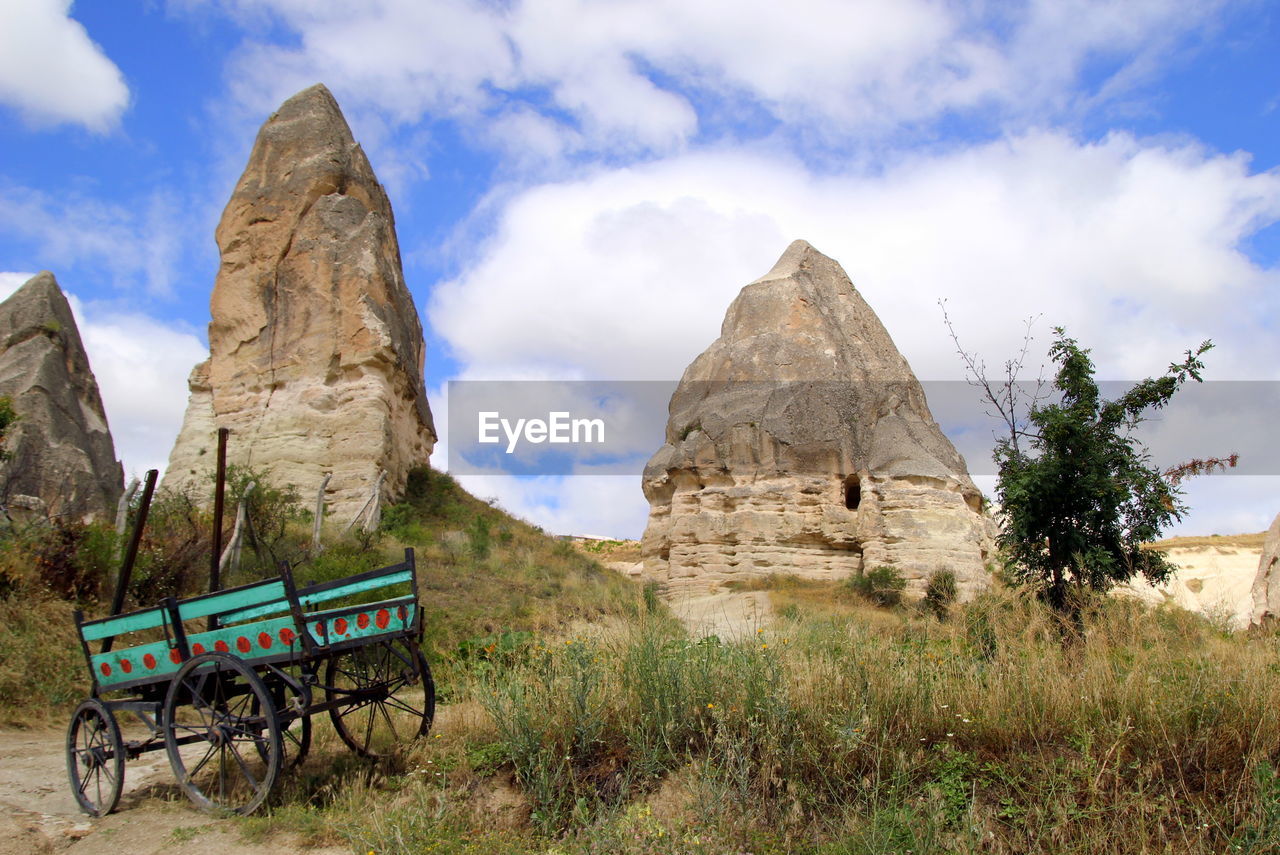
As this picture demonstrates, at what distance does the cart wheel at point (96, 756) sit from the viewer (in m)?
4.68

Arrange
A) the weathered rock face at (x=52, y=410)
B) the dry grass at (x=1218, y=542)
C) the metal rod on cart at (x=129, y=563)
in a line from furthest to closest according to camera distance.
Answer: the dry grass at (x=1218, y=542)
the weathered rock face at (x=52, y=410)
the metal rod on cart at (x=129, y=563)

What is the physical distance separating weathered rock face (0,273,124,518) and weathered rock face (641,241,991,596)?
1176 cm

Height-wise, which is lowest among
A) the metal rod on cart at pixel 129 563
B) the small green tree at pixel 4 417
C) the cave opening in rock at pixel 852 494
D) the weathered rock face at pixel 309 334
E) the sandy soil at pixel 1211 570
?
the sandy soil at pixel 1211 570

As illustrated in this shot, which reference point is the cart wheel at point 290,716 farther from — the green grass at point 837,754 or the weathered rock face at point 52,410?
the weathered rock face at point 52,410

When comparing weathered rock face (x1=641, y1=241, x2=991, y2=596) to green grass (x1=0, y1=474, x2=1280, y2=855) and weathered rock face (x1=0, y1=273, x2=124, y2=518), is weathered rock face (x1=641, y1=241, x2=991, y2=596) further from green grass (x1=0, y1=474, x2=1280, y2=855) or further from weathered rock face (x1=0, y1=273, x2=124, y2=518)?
green grass (x1=0, y1=474, x2=1280, y2=855)

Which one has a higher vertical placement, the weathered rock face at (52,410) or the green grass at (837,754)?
the weathered rock face at (52,410)

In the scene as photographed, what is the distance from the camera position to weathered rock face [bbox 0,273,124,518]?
17.6 m

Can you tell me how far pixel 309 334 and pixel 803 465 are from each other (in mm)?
11077

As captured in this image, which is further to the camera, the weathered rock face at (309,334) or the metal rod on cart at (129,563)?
the weathered rock face at (309,334)

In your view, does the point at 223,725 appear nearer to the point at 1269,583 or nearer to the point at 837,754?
the point at 837,754

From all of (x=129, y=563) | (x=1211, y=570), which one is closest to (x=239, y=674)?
(x=129, y=563)

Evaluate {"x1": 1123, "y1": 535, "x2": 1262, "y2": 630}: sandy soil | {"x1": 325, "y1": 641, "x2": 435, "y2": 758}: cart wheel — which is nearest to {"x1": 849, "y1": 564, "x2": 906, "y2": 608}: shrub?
{"x1": 1123, "y1": 535, "x2": 1262, "y2": 630}: sandy soil

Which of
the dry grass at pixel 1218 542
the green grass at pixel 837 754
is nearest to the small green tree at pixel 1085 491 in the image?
the green grass at pixel 837 754

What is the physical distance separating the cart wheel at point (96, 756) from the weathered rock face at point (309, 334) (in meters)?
13.2
